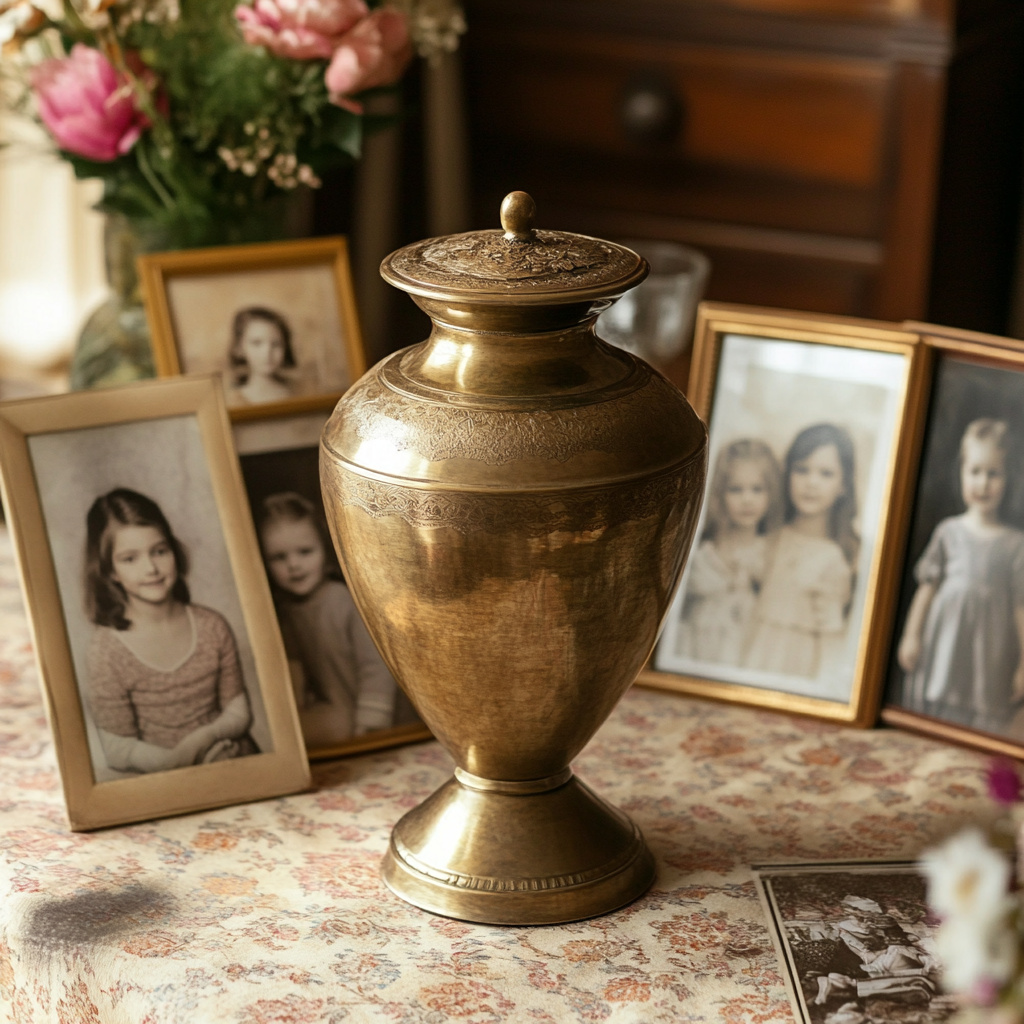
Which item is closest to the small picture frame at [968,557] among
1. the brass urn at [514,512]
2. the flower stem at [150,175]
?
the brass urn at [514,512]

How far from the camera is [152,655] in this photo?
3.70 feet

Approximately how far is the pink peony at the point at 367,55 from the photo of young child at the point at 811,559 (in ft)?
1.61

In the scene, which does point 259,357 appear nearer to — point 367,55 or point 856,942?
point 367,55

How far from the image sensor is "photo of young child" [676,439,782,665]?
127cm

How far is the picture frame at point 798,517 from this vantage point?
122 centimetres

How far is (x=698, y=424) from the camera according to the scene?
962mm

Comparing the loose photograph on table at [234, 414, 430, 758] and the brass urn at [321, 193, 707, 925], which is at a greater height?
the brass urn at [321, 193, 707, 925]

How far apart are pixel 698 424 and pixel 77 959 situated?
55 centimetres

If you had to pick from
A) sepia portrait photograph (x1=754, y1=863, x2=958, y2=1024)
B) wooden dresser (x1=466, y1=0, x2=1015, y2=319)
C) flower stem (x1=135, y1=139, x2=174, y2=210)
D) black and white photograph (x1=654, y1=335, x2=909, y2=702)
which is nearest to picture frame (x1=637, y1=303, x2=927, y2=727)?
black and white photograph (x1=654, y1=335, x2=909, y2=702)

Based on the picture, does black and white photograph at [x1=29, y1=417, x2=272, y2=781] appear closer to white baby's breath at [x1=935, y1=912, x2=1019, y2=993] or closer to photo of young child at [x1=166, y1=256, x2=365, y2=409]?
photo of young child at [x1=166, y1=256, x2=365, y2=409]

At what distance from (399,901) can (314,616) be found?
0.29m

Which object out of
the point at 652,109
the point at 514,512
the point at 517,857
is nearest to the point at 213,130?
the point at 514,512

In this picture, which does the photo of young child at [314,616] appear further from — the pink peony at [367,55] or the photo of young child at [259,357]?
the pink peony at [367,55]

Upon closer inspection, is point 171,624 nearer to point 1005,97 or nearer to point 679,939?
point 679,939
